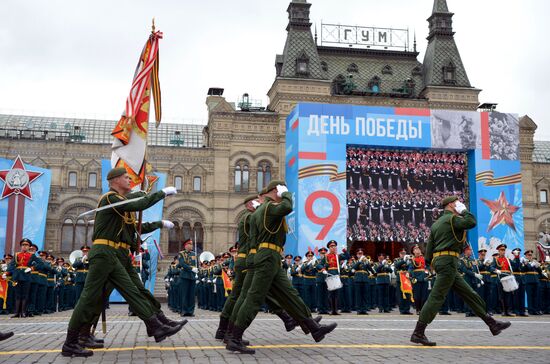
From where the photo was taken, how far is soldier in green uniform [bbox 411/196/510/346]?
31.1 ft

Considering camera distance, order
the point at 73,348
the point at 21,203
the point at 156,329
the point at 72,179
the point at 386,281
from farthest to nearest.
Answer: the point at 72,179
the point at 21,203
the point at 386,281
the point at 156,329
the point at 73,348

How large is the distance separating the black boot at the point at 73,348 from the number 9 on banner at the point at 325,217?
24154mm

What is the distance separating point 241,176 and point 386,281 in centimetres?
1999

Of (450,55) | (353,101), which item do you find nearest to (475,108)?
(450,55)

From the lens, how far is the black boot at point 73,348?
7785 mm

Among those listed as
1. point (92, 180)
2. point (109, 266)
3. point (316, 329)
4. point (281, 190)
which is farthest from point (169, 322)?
point (92, 180)

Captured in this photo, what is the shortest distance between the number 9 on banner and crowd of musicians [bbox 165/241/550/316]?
8.96 meters

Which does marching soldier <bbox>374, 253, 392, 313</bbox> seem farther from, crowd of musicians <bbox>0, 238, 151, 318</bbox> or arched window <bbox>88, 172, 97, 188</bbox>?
arched window <bbox>88, 172, 97, 188</bbox>

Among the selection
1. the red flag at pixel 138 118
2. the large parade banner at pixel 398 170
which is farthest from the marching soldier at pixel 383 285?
the red flag at pixel 138 118

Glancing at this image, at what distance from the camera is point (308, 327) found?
889 cm

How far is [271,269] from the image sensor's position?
28.8 ft

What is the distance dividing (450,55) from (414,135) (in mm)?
13935

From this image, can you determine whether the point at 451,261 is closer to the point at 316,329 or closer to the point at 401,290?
the point at 316,329

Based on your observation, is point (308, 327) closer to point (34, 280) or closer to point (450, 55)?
point (34, 280)
